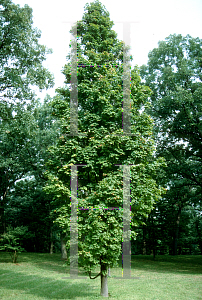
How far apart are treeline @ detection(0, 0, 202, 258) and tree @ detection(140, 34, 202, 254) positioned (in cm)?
7

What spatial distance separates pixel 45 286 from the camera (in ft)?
34.3

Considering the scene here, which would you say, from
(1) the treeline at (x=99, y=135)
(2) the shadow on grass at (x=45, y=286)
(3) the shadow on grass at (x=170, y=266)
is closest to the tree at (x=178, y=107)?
(1) the treeline at (x=99, y=135)

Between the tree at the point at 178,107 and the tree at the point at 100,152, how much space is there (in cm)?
671

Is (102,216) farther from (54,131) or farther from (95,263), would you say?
(54,131)

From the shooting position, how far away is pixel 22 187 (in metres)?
28.2

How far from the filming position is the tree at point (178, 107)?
630 inches

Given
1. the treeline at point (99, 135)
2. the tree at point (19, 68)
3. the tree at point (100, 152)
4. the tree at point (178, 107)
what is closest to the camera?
the tree at point (100, 152)

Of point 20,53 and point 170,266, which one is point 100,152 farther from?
point 170,266

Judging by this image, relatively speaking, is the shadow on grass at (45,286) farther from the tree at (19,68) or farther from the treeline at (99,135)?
the tree at (19,68)

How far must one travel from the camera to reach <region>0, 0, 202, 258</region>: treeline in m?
8.15

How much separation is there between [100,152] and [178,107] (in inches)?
382

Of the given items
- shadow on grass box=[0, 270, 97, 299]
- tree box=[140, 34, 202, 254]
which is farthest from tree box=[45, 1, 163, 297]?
tree box=[140, 34, 202, 254]

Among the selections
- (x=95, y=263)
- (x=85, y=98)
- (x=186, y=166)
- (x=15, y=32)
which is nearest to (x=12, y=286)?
(x=95, y=263)

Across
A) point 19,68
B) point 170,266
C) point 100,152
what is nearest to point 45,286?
point 100,152
